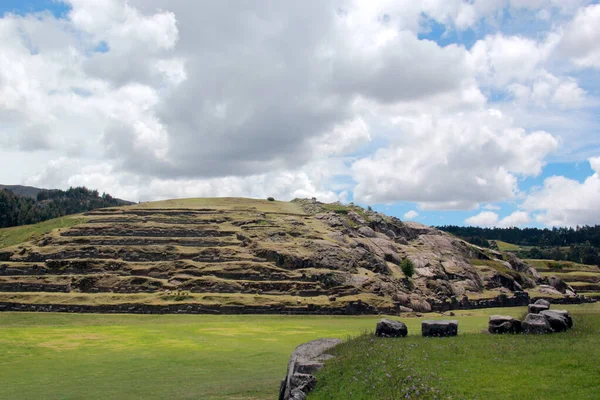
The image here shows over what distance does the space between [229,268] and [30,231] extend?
52.4 meters

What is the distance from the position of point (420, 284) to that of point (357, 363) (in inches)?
2915

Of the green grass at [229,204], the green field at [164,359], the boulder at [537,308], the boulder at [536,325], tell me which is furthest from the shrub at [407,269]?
the boulder at [536,325]

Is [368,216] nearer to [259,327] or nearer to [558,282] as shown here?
[558,282]

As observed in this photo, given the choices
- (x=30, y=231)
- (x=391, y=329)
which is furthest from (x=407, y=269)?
(x=30, y=231)

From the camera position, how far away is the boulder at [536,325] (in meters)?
19.1

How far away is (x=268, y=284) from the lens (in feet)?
235

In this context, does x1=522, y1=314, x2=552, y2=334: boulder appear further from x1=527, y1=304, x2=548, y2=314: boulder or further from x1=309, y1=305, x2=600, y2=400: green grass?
x1=527, y1=304, x2=548, y2=314: boulder

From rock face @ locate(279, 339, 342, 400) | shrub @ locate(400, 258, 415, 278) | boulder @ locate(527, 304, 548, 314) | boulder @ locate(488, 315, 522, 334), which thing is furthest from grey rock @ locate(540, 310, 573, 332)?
shrub @ locate(400, 258, 415, 278)

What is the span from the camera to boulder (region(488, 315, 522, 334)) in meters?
20.0

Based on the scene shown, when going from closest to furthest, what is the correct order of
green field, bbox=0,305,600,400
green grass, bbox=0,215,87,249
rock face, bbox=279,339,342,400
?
rock face, bbox=279,339,342,400
green field, bbox=0,305,600,400
green grass, bbox=0,215,87,249

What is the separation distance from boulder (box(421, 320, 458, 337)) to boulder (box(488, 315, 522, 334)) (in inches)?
54.9

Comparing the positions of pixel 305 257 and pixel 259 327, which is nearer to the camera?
pixel 259 327

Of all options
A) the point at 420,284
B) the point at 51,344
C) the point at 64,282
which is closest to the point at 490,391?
the point at 51,344

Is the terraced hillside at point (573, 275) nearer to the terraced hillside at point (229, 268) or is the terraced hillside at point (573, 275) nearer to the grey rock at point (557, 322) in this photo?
the terraced hillside at point (229, 268)
